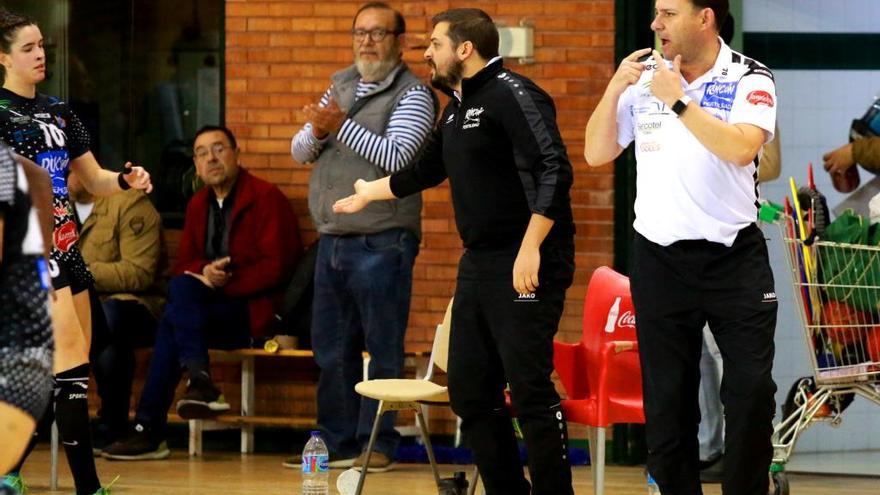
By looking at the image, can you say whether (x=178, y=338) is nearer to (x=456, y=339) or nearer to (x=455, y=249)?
(x=455, y=249)

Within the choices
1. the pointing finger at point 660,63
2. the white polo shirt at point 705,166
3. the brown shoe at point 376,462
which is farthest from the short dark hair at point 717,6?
the brown shoe at point 376,462

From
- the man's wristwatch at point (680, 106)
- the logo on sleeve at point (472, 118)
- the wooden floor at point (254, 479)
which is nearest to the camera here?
the man's wristwatch at point (680, 106)

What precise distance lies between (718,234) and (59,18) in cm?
580

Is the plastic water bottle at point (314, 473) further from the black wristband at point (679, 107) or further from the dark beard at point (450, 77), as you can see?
the black wristband at point (679, 107)

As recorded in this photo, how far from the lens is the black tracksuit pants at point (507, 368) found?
613cm

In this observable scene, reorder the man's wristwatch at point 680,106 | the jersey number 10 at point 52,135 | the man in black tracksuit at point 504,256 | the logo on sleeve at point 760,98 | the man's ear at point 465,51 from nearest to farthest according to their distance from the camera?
the man's wristwatch at point 680,106 → the logo on sleeve at point 760,98 → the man in black tracksuit at point 504,256 → the man's ear at point 465,51 → the jersey number 10 at point 52,135

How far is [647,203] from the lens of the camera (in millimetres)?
5473

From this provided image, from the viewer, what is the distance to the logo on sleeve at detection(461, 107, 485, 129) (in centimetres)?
628

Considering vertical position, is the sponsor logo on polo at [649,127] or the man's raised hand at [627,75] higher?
the man's raised hand at [627,75]

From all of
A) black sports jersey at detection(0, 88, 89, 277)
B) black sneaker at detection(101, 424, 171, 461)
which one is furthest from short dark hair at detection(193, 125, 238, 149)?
black sports jersey at detection(0, 88, 89, 277)

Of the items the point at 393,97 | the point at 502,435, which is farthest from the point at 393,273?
the point at 502,435

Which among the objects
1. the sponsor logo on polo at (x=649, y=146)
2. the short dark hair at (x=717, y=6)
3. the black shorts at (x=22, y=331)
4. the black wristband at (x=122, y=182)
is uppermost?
the short dark hair at (x=717, y=6)

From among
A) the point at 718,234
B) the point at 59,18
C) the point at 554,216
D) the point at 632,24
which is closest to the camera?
the point at 718,234

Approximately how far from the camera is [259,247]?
29.8 ft
